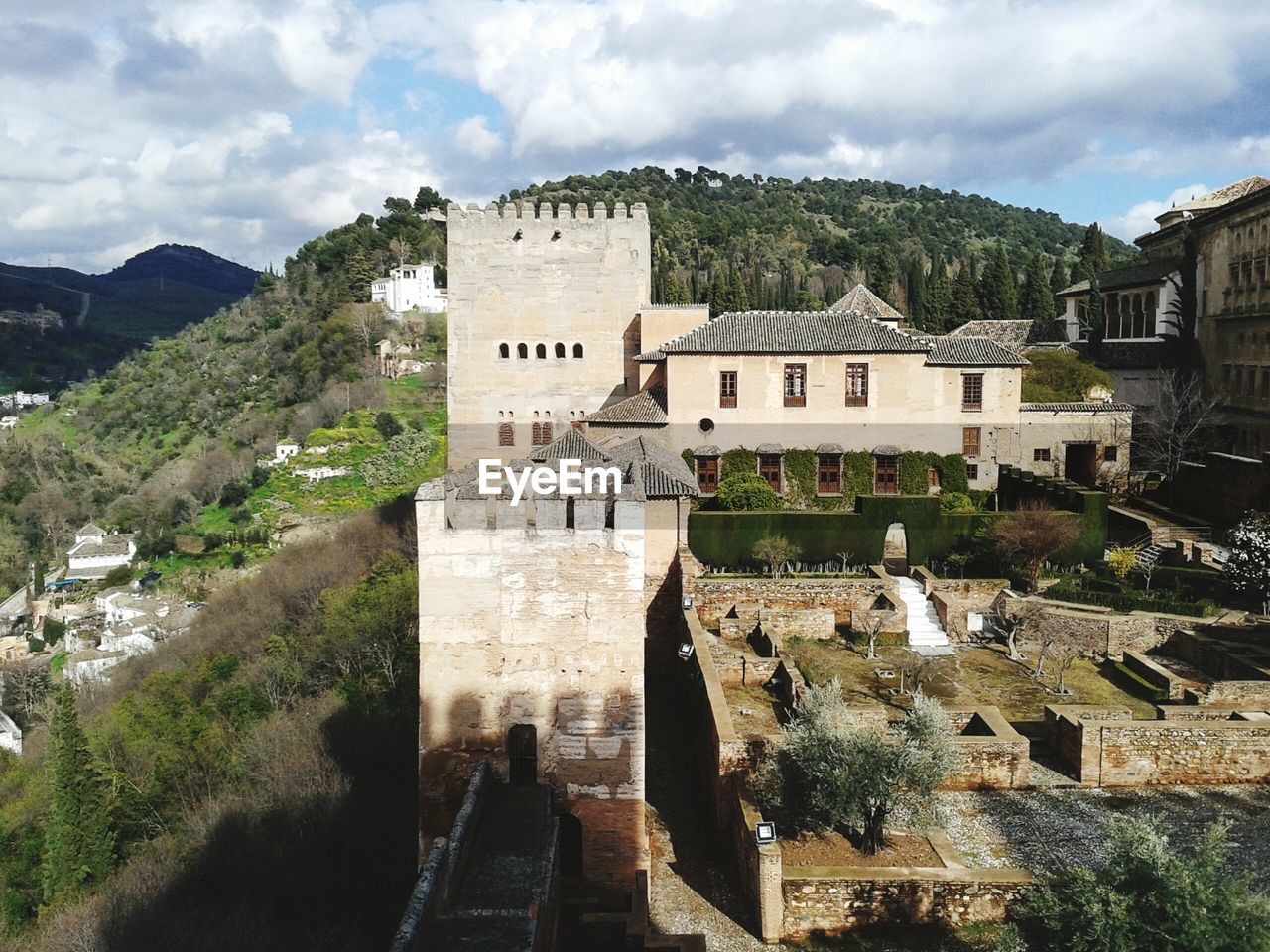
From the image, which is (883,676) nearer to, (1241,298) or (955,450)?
(955,450)

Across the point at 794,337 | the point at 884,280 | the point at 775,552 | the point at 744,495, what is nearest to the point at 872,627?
the point at 775,552

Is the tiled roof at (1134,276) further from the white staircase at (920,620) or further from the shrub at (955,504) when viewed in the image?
the white staircase at (920,620)

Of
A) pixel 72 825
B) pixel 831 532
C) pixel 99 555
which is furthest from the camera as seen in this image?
pixel 99 555

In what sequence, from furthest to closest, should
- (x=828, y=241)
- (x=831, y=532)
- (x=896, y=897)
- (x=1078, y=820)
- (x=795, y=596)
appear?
(x=828, y=241) < (x=831, y=532) < (x=795, y=596) < (x=1078, y=820) < (x=896, y=897)

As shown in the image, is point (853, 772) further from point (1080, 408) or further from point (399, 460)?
point (399, 460)

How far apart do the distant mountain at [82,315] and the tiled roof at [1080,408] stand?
11683 cm

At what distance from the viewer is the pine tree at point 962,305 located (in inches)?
2090

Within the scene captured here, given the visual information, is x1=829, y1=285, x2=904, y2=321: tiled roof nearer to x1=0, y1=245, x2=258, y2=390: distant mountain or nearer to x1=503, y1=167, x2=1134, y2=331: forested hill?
x1=503, y1=167, x2=1134, y2=331: forested hill

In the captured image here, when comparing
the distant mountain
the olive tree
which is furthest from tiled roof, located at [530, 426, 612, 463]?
the distant mountain

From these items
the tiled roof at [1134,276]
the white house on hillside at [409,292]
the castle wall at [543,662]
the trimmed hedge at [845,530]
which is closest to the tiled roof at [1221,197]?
the tiled roof at [1134,276]

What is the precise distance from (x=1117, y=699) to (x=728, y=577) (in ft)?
28.0

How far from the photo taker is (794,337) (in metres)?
25.6

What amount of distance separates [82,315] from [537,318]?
148m

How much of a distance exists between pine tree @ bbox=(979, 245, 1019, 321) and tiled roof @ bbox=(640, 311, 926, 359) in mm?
30161
